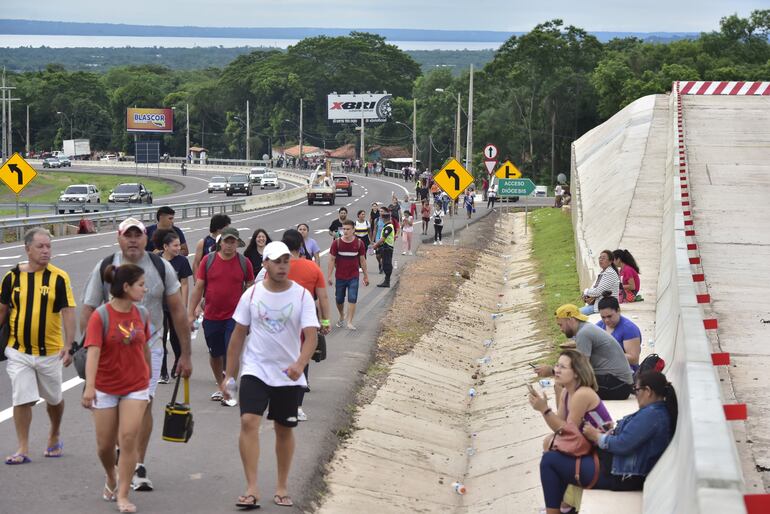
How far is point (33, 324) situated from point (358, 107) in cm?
14805

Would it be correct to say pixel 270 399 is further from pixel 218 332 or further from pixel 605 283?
pixel 605 283

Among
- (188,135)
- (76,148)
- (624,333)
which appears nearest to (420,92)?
(188,135)

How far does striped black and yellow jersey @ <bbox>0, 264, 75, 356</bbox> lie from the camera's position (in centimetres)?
1043

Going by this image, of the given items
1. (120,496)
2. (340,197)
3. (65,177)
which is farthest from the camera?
(65,177)

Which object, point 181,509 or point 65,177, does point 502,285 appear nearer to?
point 181,509

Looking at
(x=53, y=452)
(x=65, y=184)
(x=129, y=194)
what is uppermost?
(x=53, y=452)

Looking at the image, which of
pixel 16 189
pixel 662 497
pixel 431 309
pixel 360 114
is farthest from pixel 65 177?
pixel 662 497

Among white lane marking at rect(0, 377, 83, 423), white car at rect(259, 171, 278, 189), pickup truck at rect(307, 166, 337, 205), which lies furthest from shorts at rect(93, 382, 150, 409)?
white car at rect(259, 171, 278, 189)

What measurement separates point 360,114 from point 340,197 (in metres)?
74.3

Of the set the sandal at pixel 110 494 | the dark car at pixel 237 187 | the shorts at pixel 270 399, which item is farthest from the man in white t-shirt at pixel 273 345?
the dark car at pixel 237 187

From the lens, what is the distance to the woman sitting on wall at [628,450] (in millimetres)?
8891

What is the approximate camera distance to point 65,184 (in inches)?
4441

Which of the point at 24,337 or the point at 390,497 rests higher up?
the point at 24,337

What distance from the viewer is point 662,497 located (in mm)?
7996
